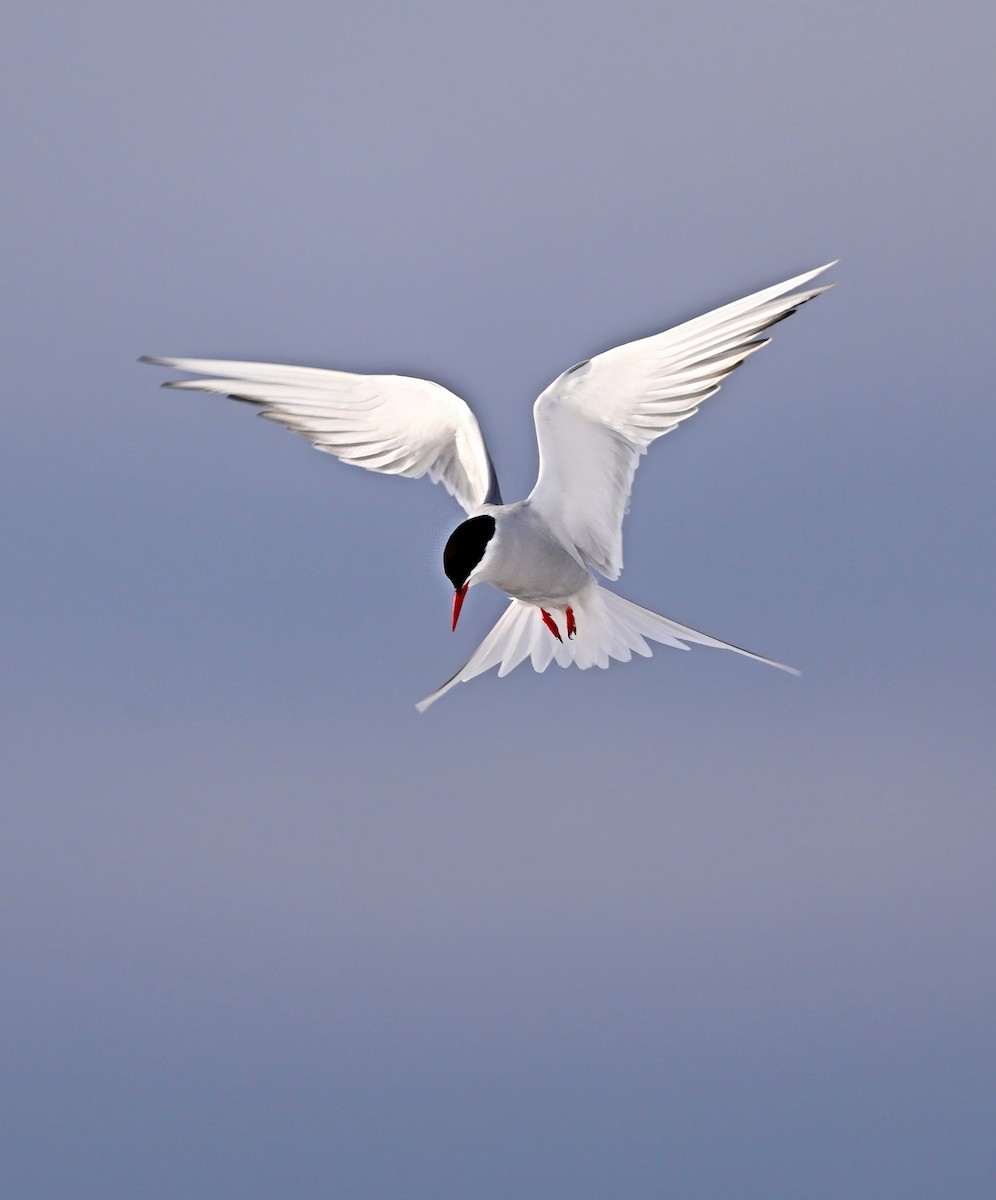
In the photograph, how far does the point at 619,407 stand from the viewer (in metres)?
8.05

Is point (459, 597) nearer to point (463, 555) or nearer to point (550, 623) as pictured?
point (463, 555)

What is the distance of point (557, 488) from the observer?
27.8ft

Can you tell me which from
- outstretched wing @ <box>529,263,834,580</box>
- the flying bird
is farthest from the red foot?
outstretched wing @ <box>529,263,834,580</box>

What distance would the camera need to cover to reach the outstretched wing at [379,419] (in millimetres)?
7777

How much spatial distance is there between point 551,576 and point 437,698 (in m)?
0.88

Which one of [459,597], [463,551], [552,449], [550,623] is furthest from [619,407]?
[550,623]

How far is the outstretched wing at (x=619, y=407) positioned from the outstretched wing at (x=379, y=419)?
1.47 ft

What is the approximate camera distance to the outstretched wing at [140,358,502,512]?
7777mm

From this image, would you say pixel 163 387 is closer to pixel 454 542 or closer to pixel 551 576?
pixel 454 542

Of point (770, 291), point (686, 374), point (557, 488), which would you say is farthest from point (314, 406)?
point (770, 291)

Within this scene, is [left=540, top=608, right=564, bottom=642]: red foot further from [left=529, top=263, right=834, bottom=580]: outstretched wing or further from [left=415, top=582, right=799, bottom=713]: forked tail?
[left=529, top=263, right=834, bottom=580]: outstretched wing

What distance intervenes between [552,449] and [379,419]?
93cm

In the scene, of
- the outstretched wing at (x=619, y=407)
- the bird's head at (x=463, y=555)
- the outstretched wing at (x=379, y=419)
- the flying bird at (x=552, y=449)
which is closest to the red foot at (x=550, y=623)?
the flying bird at (x=552, y=449)

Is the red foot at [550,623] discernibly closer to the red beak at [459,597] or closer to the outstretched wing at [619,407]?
the outstretched wing at [619,407]
